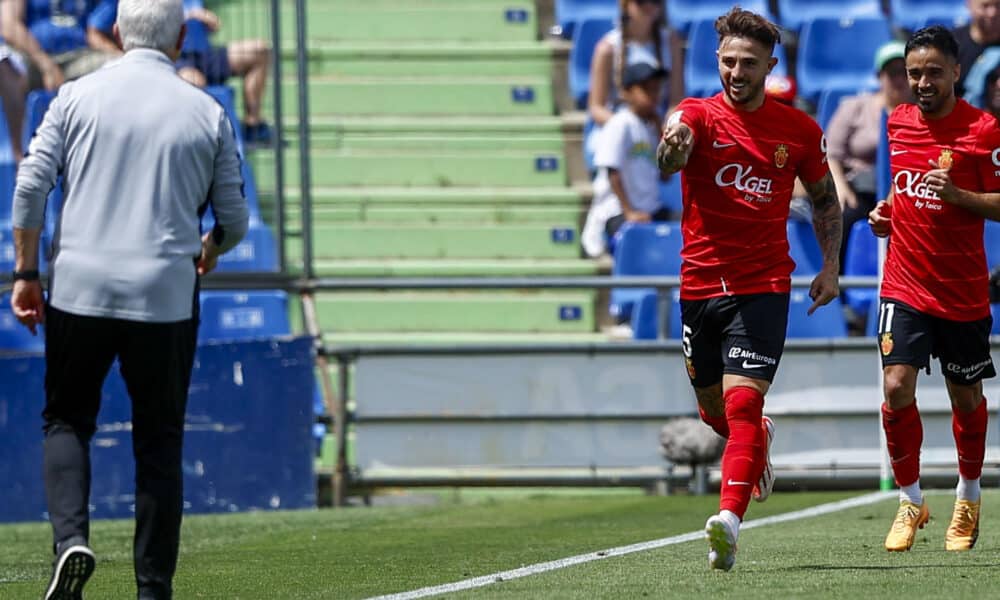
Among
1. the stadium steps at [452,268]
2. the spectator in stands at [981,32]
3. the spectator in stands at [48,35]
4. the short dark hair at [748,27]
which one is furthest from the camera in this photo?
the stadium steps at [452,268]

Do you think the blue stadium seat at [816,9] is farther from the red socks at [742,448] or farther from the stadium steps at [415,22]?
the red socks at [742,448]

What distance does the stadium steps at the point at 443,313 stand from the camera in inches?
537

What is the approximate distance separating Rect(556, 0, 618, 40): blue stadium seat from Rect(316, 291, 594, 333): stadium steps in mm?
3633

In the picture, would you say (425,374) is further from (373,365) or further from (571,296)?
(571,296)

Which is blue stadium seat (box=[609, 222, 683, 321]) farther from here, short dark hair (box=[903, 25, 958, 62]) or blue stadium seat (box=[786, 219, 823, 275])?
short dark hair (box=[903, 25, 958, 62])

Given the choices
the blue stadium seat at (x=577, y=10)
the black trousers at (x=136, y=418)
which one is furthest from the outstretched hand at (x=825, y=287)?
the blue stadium seat at (x=577, y=10)

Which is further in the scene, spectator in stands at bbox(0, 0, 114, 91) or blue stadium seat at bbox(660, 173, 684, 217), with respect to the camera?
blue stadium seat at bbox(660, 173, 684, 217)

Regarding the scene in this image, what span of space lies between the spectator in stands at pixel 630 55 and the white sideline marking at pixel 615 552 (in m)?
4.80

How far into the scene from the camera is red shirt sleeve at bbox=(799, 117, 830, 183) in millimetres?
6887

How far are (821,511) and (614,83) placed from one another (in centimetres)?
592

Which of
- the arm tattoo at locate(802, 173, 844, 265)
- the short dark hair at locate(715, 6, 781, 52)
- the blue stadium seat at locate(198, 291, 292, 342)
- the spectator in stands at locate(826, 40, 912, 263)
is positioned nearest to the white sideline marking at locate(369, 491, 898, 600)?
the arm tattoo at locate(802, 173, 844, 265)

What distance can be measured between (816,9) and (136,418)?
11.7 metres

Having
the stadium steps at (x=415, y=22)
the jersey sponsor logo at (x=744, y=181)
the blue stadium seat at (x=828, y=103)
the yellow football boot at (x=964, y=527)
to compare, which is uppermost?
the stadium steps at (x=415, y=22)

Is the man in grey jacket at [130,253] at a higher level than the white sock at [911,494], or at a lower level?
higher
